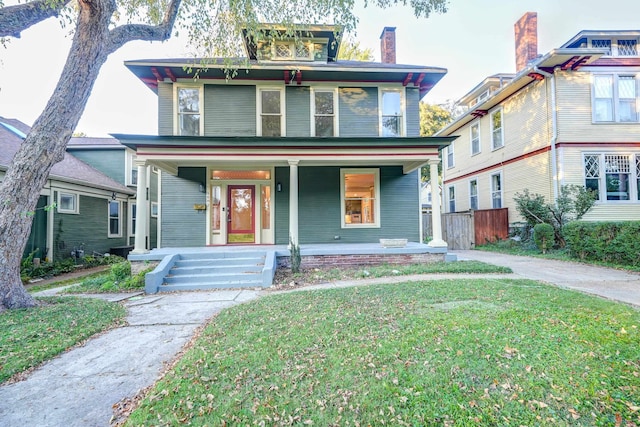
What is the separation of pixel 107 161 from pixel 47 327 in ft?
44.0

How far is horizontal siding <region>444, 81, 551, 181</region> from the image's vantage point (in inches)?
461

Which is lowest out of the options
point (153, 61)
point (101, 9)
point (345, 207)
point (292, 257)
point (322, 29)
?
point (292, 257)

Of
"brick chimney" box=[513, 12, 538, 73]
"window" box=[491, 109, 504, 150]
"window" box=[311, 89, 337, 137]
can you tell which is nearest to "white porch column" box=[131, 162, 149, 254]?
"window" box=[311, 89, 337, 137]

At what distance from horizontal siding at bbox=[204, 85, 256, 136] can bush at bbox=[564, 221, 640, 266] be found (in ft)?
33.9

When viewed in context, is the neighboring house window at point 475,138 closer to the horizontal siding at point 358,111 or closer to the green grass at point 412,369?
the horizontal siding at point 358,111

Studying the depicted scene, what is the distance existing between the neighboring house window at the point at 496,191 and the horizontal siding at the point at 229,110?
11779mm

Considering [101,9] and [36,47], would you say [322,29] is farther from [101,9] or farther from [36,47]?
[36,47]

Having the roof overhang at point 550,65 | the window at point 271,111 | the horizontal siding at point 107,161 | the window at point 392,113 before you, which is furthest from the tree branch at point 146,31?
the roof overhang at point 550,65

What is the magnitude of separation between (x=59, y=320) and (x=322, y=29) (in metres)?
10.4

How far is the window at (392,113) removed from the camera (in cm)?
1027

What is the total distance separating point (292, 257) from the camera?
24.8ft

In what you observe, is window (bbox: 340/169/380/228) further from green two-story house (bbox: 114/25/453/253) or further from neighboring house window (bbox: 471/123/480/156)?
neighboring house window (bbox: 471/123/480/156)

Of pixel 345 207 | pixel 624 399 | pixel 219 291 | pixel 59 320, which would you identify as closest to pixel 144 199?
pixel 219 291

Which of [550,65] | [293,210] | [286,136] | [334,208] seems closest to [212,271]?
[293,210]
